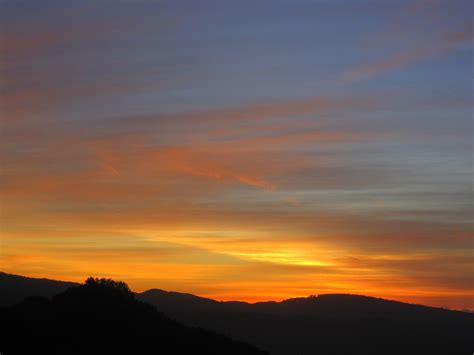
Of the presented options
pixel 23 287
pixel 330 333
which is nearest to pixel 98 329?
pixel 330 333

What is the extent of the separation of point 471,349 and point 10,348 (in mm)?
98311

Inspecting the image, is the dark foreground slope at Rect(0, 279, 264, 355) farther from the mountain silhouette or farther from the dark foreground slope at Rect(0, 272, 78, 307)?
the dark foreground slope at Rect(0, 272, 78, 307)

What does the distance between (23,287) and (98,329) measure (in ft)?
357

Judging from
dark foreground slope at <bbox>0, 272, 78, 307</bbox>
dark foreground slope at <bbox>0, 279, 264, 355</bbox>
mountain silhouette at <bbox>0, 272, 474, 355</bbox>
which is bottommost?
dark foreground slope at <bbox>0, 279, 264, 355</bbox>

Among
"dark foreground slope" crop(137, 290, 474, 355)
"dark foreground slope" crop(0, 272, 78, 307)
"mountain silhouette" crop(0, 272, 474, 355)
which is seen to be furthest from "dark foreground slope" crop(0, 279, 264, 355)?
"dark foreground slope" crop(0, 272, 78, 307)

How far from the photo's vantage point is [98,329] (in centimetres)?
5731

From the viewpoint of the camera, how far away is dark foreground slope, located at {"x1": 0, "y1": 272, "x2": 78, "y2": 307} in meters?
141

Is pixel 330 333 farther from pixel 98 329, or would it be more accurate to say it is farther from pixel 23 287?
pixel 98 329

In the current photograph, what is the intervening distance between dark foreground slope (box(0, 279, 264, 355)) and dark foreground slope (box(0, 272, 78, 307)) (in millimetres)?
72068

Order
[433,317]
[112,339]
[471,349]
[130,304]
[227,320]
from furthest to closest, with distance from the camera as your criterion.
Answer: [433,317] → [227,320] → [471,349] → [130,304] → [112,339]

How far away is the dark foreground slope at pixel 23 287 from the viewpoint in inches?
5541

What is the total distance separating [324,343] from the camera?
12769 centimetres

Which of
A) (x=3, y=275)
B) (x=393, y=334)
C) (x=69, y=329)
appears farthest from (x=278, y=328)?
(x=69, y=329)

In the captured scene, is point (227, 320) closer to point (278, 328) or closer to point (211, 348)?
point (278, 328)
